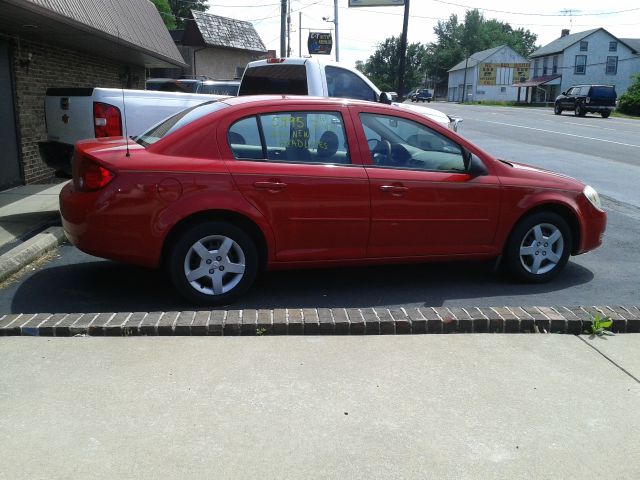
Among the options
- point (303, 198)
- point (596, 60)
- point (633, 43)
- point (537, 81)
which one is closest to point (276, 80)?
point (303, 198)

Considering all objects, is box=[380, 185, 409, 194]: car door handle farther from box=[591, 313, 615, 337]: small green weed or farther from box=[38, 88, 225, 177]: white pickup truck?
box=[38, 88, 225, 177]: white pickup truck

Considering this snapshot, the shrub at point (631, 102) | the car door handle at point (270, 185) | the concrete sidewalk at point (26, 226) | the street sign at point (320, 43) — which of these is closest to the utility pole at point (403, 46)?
the street sign at point (320, 43)

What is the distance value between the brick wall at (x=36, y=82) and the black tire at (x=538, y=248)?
7.94m

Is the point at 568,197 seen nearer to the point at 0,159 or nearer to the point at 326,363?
the point at 326,363

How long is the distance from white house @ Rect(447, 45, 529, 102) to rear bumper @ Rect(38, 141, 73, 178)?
3717 inches

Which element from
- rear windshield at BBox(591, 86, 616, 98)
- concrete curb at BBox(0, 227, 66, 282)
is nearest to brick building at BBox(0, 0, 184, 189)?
concrete curb at BBox(0, 227, 66, 282)

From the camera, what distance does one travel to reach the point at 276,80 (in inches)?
399

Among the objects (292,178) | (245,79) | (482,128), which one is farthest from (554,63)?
(292,178)

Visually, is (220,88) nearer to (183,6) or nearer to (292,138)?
(292,138)

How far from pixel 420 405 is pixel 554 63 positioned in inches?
3359

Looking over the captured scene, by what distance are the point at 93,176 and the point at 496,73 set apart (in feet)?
321

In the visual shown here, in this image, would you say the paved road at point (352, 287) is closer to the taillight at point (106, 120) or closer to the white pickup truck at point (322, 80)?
the taillight at point (106, 120)

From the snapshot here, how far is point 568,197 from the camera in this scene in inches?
222

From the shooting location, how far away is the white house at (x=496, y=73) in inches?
3730
